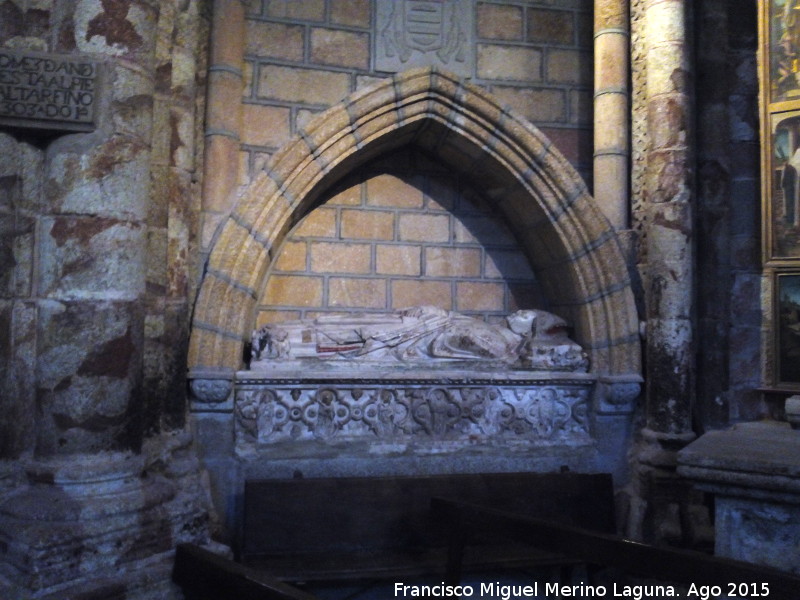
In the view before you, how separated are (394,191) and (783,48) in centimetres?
211

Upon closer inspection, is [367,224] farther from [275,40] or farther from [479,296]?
[275,40]

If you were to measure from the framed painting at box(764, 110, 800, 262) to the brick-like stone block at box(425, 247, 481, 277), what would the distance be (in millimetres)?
1565

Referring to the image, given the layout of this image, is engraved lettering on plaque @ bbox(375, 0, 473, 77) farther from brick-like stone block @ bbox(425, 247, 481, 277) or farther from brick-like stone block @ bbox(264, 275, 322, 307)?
brick-like stone block @ bbox(264, 275, 322, 307)

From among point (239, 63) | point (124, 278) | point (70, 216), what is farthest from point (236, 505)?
point (239, 63)

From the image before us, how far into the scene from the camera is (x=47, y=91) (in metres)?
2.53

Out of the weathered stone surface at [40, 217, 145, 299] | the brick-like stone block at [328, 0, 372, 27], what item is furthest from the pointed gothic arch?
the weathered stone surface at [40, 217, 145, 299]

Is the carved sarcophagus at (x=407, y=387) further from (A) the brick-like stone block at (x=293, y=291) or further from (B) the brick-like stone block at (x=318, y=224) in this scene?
(B) the brick-like stone block at (x=318, y=224)

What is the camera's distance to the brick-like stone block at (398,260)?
13.7ft

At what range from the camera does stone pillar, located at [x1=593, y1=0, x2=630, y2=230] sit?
12.9 feet

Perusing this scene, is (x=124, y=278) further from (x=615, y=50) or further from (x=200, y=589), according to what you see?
(x=615, y=50)

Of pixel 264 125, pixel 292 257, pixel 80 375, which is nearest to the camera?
pixel 80 375

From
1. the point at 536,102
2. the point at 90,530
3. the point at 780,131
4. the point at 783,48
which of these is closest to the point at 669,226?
the point at 780,131

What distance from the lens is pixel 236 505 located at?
3457mm

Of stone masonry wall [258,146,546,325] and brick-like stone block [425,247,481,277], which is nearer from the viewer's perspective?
stone masonry wall [258,146,546,325]
